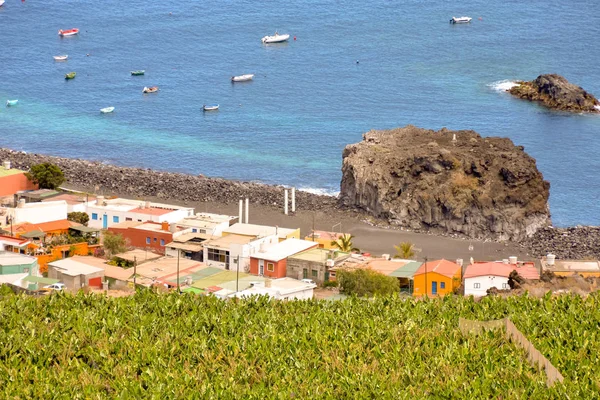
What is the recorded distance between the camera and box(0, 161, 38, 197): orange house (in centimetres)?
7300

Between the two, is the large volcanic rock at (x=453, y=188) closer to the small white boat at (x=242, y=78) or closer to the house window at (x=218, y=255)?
the house window at (x=218, y=255)

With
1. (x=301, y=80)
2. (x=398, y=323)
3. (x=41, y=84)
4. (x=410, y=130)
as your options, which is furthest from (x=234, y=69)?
(x=398, y=323)

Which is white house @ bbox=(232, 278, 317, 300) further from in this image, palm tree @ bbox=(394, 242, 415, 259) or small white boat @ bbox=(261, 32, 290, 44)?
small white boat @ bbox=(261, 32, 290, 44)

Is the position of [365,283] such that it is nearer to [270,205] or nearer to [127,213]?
[127,213]

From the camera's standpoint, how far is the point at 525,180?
77625mm

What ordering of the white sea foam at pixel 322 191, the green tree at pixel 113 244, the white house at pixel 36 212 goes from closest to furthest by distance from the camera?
the green tree at pixel 113 244, the white house at pixel 36 212, the white sea foam at pixel 322 191

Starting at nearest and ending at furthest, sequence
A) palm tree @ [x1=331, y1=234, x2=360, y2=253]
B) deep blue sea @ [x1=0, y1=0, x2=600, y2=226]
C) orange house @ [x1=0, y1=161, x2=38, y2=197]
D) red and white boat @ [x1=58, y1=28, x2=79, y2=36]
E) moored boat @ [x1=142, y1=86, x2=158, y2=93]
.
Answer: palm tree @ [x1=331, y1=234, x2=360, y2=253] < orange house @ [x1=0, y1=161, x2=38, y2=197] < deep blue sea @ [x1=0, y1=0, x2=600, y2=226] < moored boat @ [x1=142, y1=86, x2=158, y2=93] < red and white boat @ [x1=58, y1=28, x2=79, y2=36]

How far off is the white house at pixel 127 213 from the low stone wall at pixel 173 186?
28.4ft

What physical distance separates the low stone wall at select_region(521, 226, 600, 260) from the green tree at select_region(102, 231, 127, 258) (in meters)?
23.9

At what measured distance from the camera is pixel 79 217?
67812mm

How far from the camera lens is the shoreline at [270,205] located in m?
70.1

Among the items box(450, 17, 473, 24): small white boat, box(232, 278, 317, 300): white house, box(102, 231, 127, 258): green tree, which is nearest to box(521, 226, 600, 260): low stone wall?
box(232, 278, 317, 300): white house

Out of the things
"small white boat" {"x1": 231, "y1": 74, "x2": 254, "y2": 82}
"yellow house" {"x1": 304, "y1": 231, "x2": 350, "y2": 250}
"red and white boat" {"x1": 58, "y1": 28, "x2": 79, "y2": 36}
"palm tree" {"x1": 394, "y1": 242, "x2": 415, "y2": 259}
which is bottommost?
"palm tree" {"x1": 394, "y1": 242, "x2": 415, "y2": 259}

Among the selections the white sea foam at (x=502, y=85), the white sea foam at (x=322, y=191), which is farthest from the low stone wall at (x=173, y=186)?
the white sea foam at (x=502, y=85)
